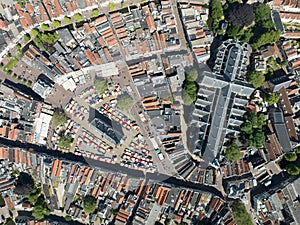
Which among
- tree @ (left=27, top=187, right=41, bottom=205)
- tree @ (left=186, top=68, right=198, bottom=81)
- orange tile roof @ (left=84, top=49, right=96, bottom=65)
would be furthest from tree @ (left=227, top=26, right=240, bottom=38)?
tree @ (left=27, top=187, right=41, bottom=205)

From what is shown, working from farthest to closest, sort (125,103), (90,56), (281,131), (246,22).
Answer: (90,56), (125,103), (246,22), (281,131)

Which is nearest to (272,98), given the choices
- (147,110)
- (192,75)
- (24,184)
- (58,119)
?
(192,75)

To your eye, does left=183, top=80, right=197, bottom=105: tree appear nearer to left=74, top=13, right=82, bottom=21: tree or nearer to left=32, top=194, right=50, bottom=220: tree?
left=74, top=13, right=82, bottom=21: tree

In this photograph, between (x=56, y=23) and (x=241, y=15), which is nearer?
(x=241, y=15)

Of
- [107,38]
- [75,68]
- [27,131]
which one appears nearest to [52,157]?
[27,131]

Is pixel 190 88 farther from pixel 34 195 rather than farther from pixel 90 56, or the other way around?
pixel 34 195

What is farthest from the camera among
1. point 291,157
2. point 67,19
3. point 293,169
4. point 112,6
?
point 67,19
